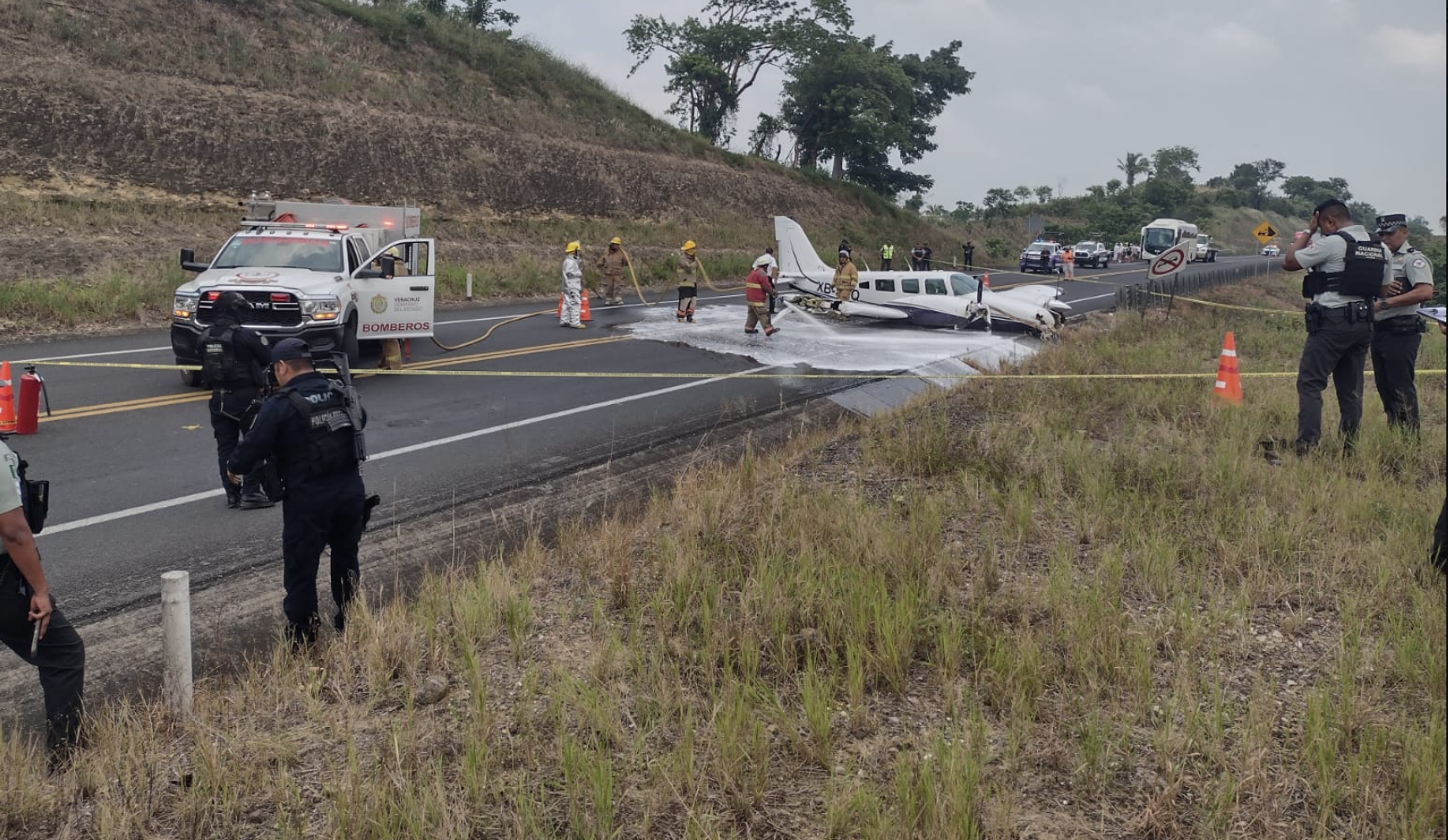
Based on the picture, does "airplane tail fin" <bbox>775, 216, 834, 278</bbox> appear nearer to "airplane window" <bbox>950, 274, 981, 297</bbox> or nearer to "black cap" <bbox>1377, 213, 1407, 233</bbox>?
"airplane window" <bbox>950, 274, 981, 297</bbox>

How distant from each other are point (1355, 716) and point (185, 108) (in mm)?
32745

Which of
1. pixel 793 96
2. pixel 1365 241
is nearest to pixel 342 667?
pixel 1365 241

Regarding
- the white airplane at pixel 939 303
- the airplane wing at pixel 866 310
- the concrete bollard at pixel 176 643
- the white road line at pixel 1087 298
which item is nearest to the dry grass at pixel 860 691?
the concrete bollard at pixel 176 643

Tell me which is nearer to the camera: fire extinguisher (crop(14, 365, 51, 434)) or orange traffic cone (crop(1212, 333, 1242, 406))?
fire extinguisher (crop(14, 365, 51, 434))

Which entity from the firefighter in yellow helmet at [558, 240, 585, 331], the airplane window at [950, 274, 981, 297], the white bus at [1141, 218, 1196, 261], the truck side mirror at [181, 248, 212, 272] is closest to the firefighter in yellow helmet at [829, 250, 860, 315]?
the airplane window at [950, 274, 981, 297]

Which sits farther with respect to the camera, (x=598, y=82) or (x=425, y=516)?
(x=598, y=82)

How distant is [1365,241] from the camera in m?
8.00

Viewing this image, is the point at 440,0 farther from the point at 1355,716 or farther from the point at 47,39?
the point at 1355,716

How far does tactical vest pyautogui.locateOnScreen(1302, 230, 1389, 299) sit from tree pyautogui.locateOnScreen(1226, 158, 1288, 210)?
469ft

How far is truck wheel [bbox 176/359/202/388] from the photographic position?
11172 millimetres

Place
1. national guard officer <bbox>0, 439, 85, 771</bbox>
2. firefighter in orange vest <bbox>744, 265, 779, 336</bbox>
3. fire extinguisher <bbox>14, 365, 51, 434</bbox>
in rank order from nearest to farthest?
1. national guard officer <bbox>0, 439, 85, 771</bbox>
2. fire extinguisher <bbox>14, 365, 51, 434</bbox>
3. firefighter in orange vest <bbox>744, 265, 779, 336</bbox>

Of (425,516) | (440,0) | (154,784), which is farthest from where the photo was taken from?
(440,0)

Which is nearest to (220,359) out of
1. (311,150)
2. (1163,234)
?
(311,150)

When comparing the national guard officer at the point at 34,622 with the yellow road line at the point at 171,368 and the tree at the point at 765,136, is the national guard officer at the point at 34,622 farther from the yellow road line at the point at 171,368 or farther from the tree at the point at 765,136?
the tree at the point at 765,136
